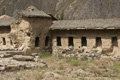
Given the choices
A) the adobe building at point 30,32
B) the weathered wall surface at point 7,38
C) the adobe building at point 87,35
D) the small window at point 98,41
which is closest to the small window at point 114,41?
the adobe building at point 87,35

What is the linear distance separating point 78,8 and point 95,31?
1671 inches

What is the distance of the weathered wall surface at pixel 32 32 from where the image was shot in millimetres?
24109

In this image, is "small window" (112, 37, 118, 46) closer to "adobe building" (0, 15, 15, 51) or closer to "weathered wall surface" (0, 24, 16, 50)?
Answer: "weathered wall surface" (0, 24, 16, 50)

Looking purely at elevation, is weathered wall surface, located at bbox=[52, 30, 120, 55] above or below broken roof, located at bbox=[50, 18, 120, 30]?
below

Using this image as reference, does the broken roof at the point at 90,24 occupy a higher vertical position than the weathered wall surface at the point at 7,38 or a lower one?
higher

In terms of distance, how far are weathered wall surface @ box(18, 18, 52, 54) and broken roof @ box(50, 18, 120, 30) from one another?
0.94 m

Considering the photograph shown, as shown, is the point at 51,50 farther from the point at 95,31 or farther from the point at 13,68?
the point at 13,68

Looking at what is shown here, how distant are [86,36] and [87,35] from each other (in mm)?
149

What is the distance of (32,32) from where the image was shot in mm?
24203

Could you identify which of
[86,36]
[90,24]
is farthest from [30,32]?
[90,24]

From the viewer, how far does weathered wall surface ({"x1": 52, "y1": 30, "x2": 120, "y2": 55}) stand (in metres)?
22.1

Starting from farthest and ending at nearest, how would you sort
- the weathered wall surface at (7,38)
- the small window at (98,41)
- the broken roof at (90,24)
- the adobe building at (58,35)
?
the weathered wall surface at (7,38)
the small window at (98,41)
the adobe building at (58,35)
the broken roof at (90,24)

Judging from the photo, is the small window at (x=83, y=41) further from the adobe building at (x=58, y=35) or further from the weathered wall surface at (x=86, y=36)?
the weathered wall surface at (x=86, y=36)

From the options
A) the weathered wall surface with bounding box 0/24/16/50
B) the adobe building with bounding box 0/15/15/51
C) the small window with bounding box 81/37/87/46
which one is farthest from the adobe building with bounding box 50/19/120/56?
the adobe building with bounding box 0/15/15/51
